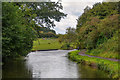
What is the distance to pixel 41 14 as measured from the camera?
1126 inches

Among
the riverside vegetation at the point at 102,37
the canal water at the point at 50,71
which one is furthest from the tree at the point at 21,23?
the riverside vegetation at the point at 102,37

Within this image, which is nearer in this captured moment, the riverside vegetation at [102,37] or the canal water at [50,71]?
the canal water at [50,71]

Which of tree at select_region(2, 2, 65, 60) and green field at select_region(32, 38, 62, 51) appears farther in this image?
green field at select_region(32, 38, 62, 51)

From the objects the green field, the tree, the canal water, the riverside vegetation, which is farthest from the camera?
the green field

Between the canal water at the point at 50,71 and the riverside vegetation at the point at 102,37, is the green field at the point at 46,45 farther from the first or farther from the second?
the canal water at the point at 50,71

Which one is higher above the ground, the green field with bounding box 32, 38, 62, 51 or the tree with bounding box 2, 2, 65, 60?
the tree with bounding box 2, 2, 65, 60

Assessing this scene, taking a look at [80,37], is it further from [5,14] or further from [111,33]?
[5,14]

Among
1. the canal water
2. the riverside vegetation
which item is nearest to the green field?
the riverside vegetation

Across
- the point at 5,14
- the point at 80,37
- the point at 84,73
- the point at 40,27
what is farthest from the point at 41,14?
the point at 80,37

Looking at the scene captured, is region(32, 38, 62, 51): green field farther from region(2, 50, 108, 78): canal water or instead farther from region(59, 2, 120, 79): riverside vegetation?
region(2, 50, 108, 78): canal water

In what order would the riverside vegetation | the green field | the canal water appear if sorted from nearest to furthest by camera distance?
the canal water < the riverside vegetation < the green field

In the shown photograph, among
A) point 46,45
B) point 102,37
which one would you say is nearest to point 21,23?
point 102,37

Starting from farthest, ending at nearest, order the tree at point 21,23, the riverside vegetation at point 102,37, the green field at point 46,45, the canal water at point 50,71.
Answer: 1. the green field at point 46,45
2. the riverside vegetation at point 102,37
3. the canal water at point 50,71
4. the tree at point 21,23

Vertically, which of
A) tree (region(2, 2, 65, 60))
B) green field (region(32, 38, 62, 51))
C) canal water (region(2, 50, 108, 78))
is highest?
Answer: tree (region(2, 2, 65, 60))
